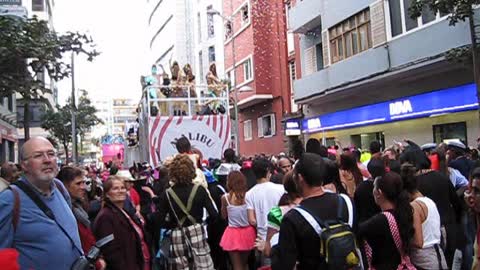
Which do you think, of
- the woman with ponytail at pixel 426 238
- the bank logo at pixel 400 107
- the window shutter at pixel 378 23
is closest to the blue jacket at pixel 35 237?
the woman with ponytail at pixel 426 238

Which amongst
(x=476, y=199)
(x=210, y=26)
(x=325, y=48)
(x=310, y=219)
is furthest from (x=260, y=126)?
(x=310, y=219)

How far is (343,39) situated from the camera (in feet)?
72.4

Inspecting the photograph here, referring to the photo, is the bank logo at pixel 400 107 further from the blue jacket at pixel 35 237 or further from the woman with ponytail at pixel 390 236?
the blue jacket at pixel 35 237

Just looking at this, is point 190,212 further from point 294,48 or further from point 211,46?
point 211,46

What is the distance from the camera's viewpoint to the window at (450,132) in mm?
16575

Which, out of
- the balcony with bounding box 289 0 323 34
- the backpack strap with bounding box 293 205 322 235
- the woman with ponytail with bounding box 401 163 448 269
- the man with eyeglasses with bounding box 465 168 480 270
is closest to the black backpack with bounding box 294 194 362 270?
the backpack strap with bounding box 293 205 322 235

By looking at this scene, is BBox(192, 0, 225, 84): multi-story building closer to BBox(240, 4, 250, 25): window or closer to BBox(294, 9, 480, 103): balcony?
BBox(240, 4, 250, 25): window

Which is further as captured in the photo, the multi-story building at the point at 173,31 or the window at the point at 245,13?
the multi-story building at the point at 173,31

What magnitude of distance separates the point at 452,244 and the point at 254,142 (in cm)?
2878

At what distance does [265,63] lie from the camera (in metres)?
30.7

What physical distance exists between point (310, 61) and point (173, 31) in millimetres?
30941

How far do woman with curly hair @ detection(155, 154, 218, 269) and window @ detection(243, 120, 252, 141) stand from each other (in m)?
28.5

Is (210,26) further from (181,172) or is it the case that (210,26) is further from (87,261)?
(87,261)

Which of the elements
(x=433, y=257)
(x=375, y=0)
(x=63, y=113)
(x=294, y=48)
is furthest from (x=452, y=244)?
(x=63, y=113)
